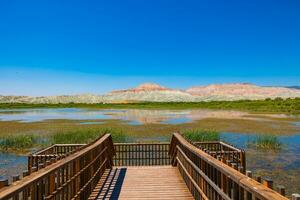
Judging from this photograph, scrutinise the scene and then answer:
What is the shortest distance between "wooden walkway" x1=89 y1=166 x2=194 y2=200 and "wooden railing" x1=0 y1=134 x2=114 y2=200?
40 cm

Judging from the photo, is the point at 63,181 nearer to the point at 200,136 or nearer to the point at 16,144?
the point at 200,136

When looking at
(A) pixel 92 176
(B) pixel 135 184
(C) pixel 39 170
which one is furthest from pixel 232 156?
(C) pixel 39 170

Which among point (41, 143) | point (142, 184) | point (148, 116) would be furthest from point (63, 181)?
point (148, 116)

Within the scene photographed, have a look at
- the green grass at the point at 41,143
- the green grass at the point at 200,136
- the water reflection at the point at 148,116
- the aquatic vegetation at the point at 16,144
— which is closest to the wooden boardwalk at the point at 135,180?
the green grass at the point at 200,136

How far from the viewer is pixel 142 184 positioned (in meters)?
8.79

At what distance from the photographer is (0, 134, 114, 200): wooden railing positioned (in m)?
3.68

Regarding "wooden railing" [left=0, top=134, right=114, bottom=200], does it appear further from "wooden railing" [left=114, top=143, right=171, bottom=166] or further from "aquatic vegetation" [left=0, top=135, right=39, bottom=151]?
"aquatic vegetation" [left=0, top=135, right=39, bottom=151]

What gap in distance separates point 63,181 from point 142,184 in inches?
136

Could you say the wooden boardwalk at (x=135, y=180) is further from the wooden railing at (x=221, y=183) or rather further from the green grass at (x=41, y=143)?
the green grass at (x=41, y=143)

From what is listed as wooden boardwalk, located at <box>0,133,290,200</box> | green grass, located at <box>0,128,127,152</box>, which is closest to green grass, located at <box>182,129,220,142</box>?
green grass, located at <box>0,128,127,152</box>

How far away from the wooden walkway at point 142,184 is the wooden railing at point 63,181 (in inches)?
15.8

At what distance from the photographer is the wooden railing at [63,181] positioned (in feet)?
12.1

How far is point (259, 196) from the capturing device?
10.0 feet

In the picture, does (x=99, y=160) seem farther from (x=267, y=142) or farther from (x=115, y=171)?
(x=267, y=142)
